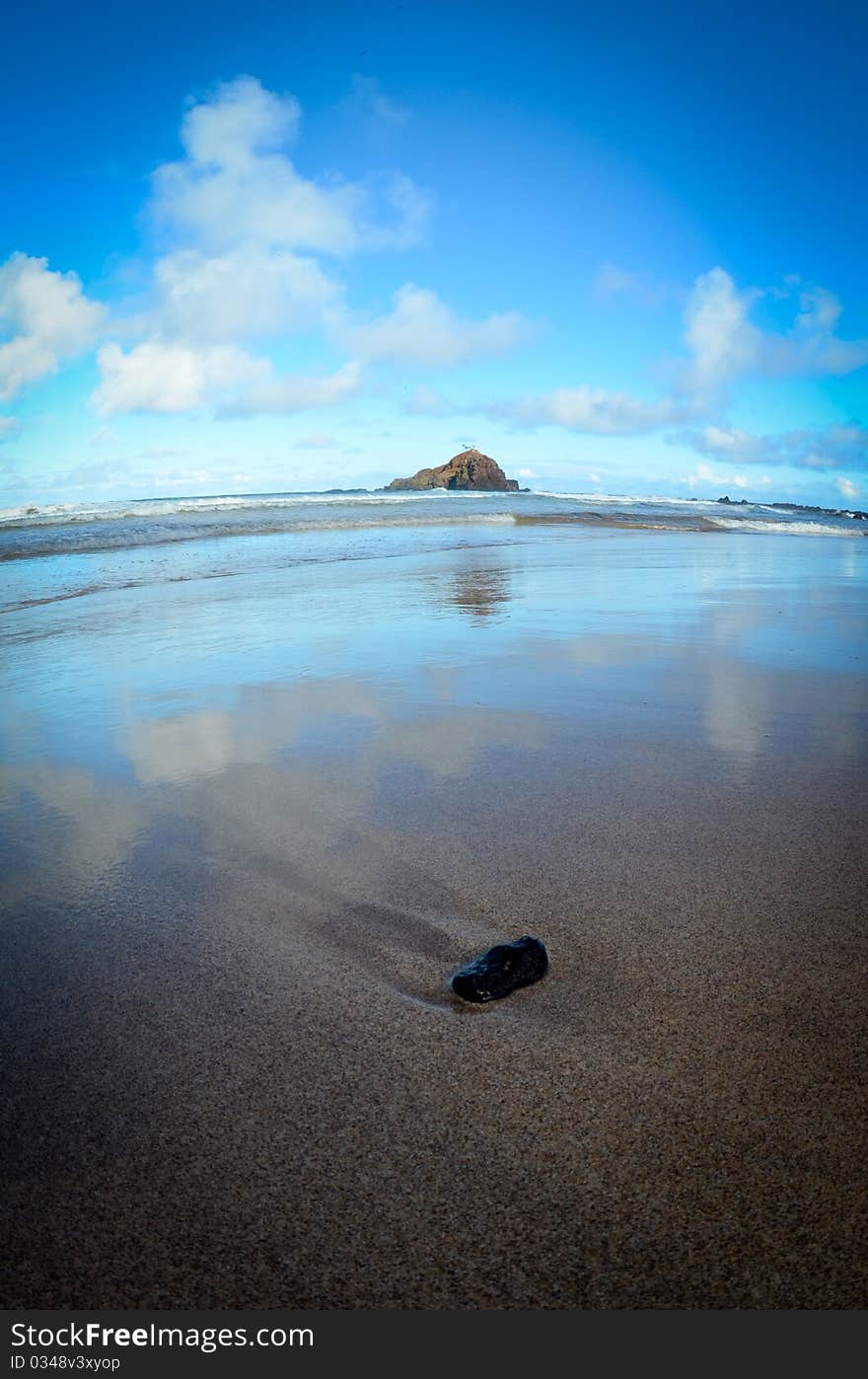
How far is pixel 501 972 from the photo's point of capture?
74.5 inches

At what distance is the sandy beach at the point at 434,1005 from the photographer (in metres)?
1.23

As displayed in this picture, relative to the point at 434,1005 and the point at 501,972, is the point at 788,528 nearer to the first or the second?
the point at 501,972

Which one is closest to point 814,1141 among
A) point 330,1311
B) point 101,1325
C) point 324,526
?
point 330,1311

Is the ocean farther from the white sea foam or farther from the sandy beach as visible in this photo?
the sandy beach

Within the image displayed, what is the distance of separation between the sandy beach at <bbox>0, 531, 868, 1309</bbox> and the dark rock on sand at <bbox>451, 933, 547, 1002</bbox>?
4cm

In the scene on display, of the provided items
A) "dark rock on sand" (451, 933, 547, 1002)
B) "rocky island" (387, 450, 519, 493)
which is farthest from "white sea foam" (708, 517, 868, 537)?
"rocky island" (387, 450, 519, 493)

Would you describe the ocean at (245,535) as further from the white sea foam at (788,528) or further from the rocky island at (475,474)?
the rocky island at (475,474)

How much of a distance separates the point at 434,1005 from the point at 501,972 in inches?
7.9

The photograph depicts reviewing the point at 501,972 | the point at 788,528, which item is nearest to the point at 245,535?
the point at 788,528

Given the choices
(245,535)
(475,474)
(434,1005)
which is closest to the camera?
(434,1005)

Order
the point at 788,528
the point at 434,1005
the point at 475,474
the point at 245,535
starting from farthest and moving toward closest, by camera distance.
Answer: the point at 475,474
the point at 788,528
the point at 245,535
the point at 434,1005

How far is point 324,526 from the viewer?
22.7 metres

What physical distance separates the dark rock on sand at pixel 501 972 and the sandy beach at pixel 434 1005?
44mm

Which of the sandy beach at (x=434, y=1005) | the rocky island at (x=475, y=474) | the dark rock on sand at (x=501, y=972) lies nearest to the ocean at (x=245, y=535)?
the sandy beach at (x=434, y=1005)
